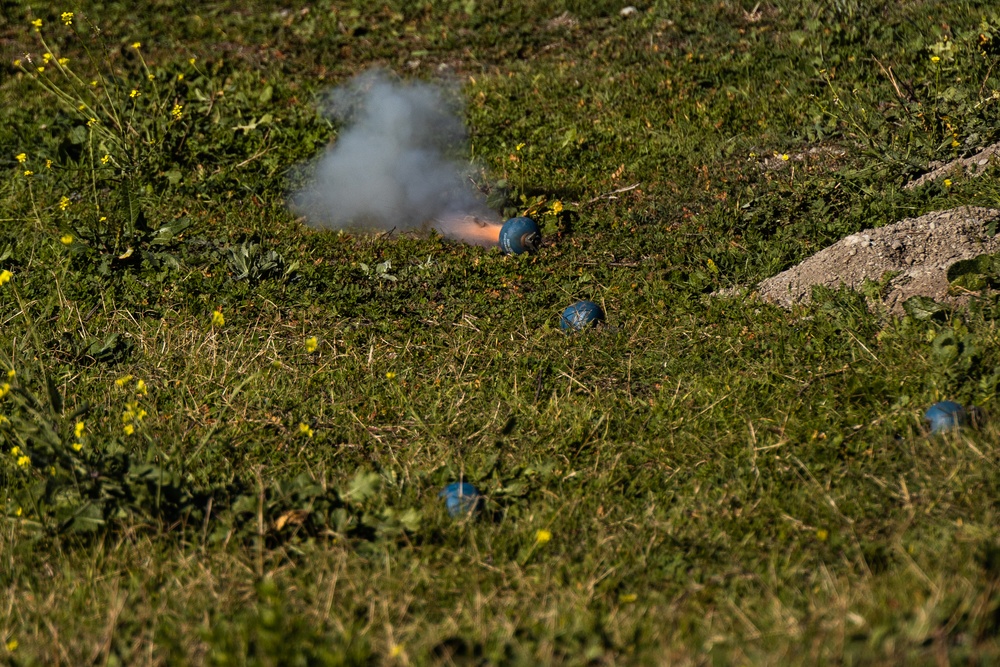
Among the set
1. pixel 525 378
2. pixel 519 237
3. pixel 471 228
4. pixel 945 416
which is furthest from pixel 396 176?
pixel 945 416

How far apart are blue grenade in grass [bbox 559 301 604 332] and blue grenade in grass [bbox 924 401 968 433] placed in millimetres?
1748

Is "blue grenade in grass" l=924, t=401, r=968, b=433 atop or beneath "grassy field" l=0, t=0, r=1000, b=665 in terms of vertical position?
beneath

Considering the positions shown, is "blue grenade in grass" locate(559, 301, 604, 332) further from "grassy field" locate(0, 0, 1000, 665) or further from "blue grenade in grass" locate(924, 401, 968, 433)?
"blue grenade in grass" locate(924, 401, 968, 433)

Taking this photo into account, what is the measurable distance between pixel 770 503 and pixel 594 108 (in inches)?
170

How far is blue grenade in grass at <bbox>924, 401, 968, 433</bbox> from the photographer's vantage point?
4.03 m

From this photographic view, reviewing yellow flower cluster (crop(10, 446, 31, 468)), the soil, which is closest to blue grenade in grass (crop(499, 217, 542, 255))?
the soil

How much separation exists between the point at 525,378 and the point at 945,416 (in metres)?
1.83

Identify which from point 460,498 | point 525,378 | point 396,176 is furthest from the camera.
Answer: point 396,176

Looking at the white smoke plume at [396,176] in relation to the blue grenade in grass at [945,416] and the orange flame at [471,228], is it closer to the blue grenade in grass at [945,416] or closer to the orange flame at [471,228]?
the orange flame at [471,228]

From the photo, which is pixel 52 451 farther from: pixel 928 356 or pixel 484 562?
pixel 928 356

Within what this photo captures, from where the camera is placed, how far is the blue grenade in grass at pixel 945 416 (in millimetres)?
4031

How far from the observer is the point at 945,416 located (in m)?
4.06

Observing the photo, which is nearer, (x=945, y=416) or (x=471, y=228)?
(x=945, y=416)

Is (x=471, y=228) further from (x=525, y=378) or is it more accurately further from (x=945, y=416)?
(x=945, y=416)
